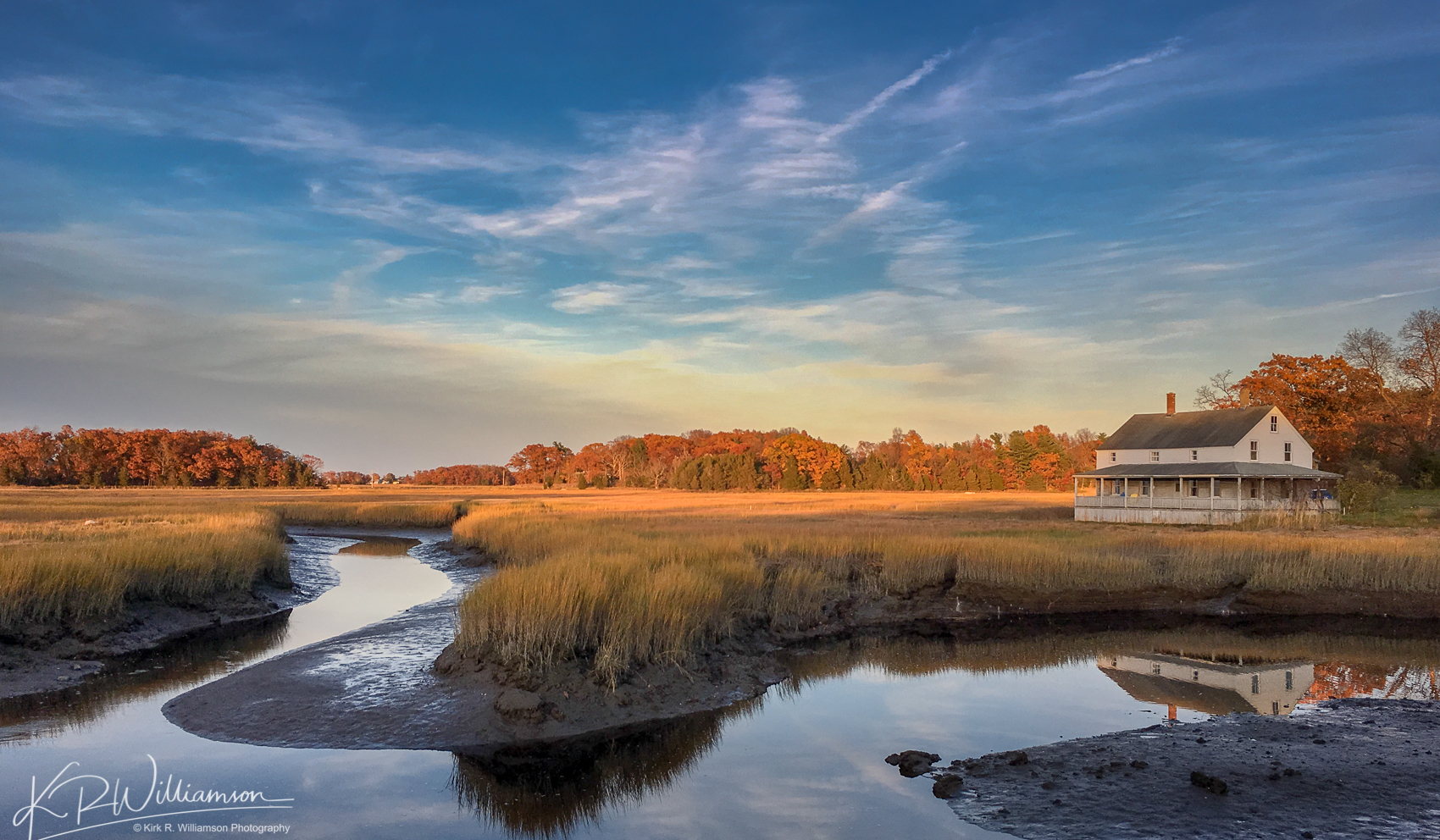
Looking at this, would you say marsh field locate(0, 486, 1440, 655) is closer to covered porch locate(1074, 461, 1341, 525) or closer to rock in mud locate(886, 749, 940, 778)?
rock in mud locate(886, 749, 940, 778)

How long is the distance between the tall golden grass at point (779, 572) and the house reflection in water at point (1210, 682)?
18.5ft

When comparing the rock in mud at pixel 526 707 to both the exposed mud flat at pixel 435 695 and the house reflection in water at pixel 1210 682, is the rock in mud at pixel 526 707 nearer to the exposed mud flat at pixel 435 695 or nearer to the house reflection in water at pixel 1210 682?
the exposed mud flat at pixel 435 695

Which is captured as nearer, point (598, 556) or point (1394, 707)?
point (1394, 707)

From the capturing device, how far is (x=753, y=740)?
1076 centimetres

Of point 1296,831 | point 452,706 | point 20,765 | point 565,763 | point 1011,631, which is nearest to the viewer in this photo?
point 1296,831

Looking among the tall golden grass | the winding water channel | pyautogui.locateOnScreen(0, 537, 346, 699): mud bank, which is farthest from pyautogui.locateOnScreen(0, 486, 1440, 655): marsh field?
the winding water channel

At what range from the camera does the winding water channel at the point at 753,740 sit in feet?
26.3

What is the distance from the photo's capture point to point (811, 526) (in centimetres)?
3153

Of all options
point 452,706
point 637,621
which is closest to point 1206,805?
point 637,621

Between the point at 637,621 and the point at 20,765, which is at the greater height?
the point at 637,621

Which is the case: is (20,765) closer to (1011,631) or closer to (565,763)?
(565,763)

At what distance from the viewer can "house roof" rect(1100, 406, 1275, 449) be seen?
43.9 m

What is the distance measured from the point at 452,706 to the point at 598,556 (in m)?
5.89
